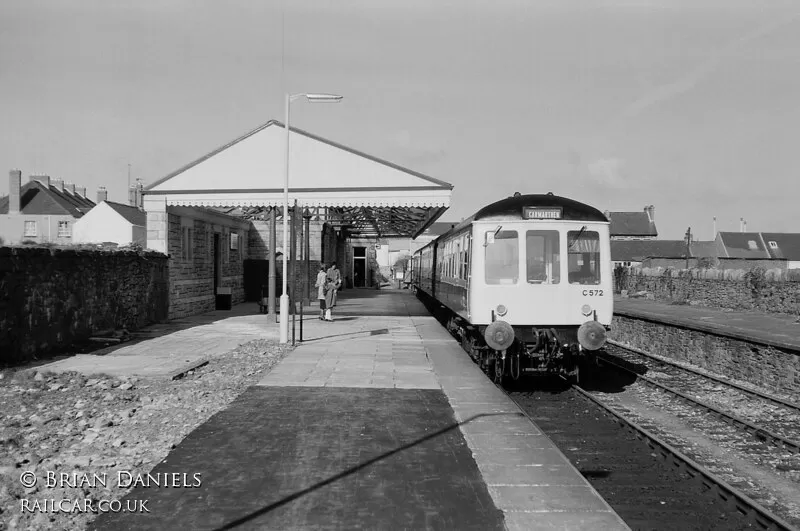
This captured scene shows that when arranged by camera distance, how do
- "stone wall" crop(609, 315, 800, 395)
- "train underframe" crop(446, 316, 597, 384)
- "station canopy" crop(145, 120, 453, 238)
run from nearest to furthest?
"train underframe" crop(446, 316, 597, 384)
"stone wall" crop(609, 315, 800, 395)
"station canopy" crop(145, 120, 453, 238)

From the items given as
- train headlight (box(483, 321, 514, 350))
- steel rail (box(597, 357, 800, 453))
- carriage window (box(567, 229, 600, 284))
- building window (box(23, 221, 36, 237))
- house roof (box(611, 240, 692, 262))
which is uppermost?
building window (box(23, 221, 36, 237))

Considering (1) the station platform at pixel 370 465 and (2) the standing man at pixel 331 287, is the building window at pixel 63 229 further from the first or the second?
(1) the station platform at pixel 370 465

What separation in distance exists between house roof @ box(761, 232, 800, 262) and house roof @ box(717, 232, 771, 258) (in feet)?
2.33

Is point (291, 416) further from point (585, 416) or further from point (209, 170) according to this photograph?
point (209, 170)

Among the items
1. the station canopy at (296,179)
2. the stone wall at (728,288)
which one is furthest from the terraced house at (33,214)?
the stone wall at (728,288)

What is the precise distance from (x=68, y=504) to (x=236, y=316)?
54.2ft

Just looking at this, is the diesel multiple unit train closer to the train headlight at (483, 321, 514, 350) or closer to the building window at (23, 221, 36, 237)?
the train headlight at (483, 321, 514, 350)

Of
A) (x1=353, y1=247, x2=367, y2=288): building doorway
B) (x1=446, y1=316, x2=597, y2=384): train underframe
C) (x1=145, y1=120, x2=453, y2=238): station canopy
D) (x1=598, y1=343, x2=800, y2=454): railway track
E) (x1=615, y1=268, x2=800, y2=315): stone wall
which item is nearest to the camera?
(x1=598, y1=343, x2=800, y2=454): railway track

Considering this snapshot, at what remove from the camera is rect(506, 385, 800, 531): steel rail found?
569 centimetres

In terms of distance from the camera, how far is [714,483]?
260 inches

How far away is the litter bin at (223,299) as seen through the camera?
23.4m

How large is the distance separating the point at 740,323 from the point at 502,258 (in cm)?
1267

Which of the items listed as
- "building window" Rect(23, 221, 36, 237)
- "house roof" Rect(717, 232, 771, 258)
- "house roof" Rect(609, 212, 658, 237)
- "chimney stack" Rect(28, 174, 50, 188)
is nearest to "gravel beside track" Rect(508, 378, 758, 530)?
"building window" Rect(23, 221, 36, 237)

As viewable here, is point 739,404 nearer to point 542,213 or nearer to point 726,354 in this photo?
point 726,354
